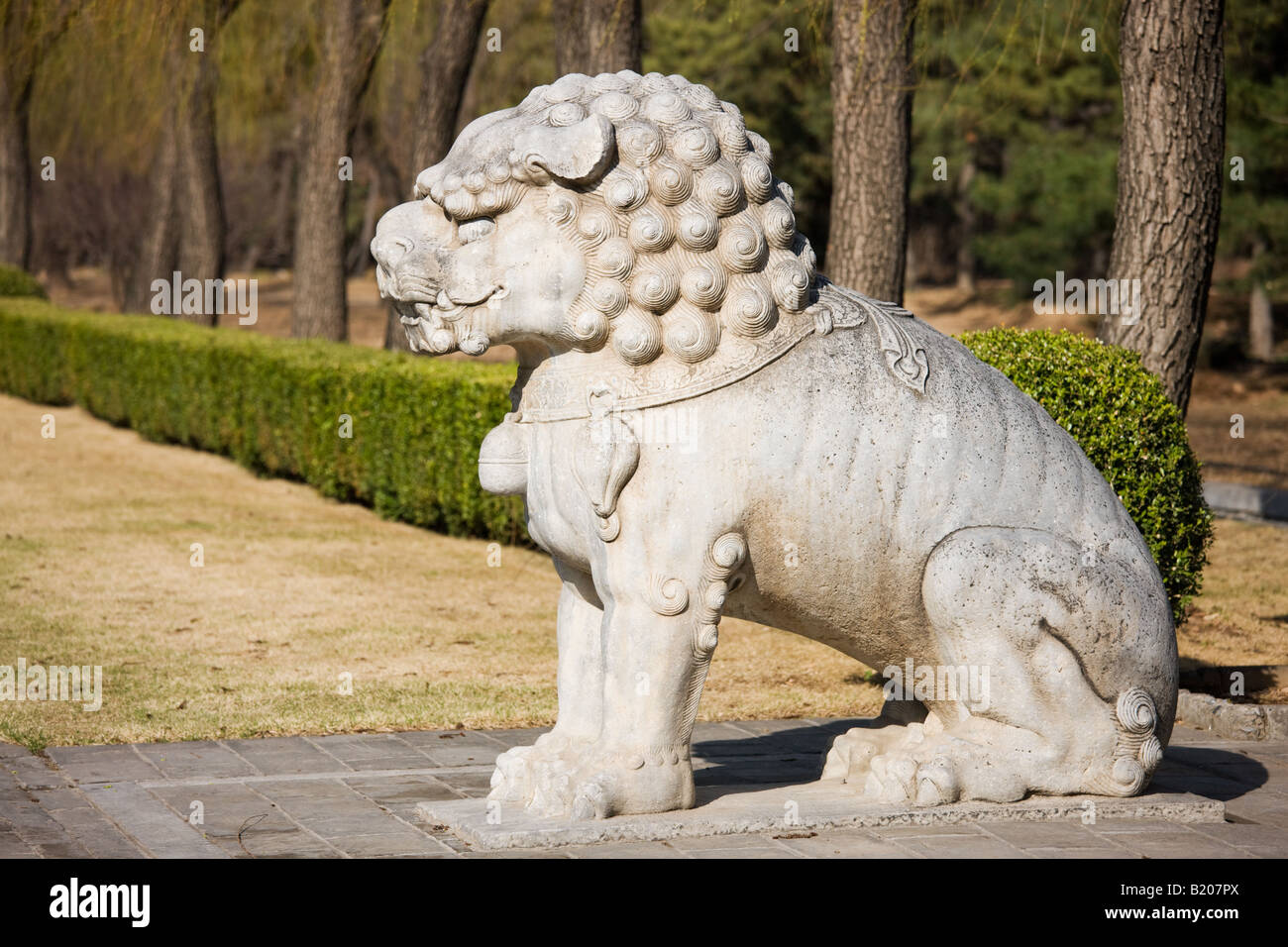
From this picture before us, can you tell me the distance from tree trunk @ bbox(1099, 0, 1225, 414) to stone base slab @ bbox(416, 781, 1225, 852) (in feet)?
11.1

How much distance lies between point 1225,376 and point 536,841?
22.4 m

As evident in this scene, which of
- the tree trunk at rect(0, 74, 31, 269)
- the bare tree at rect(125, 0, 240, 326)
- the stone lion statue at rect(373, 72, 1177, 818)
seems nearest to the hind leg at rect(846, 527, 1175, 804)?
the stone lion statue at rect(373, 72, 1177, 818)

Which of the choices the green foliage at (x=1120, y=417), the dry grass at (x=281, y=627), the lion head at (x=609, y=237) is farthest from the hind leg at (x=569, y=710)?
the green foliage at (x=1120, y=417)

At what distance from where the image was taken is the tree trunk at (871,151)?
9469mm

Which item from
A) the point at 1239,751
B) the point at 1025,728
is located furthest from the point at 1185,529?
the point at 1025,728

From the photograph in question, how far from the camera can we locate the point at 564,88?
15.0ft

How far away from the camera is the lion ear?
14.1 feet

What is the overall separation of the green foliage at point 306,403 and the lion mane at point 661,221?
21.6ft

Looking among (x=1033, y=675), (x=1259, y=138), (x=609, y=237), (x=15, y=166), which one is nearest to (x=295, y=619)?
(x=609, y=237)

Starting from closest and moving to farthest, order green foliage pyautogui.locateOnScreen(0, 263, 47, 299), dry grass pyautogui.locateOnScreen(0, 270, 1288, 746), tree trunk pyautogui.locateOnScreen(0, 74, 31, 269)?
1. dry grass pyautogui.locateOnScreen(0, 270, 1288, 746)
2. green foliage pyautogui.locateOnScreen(0, 263, 47, 299)
3. tree trunk pyautogui.locateOnScreen(0, 74, 31, 269)

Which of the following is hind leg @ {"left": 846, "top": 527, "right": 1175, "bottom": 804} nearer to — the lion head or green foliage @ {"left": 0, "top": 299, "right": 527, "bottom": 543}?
the lion head

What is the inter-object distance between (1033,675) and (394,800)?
6.85 ft

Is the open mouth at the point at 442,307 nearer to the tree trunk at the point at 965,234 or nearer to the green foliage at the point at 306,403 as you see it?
the green foliage at the point at 306,403

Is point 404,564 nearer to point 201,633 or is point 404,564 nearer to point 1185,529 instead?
point 201,633
